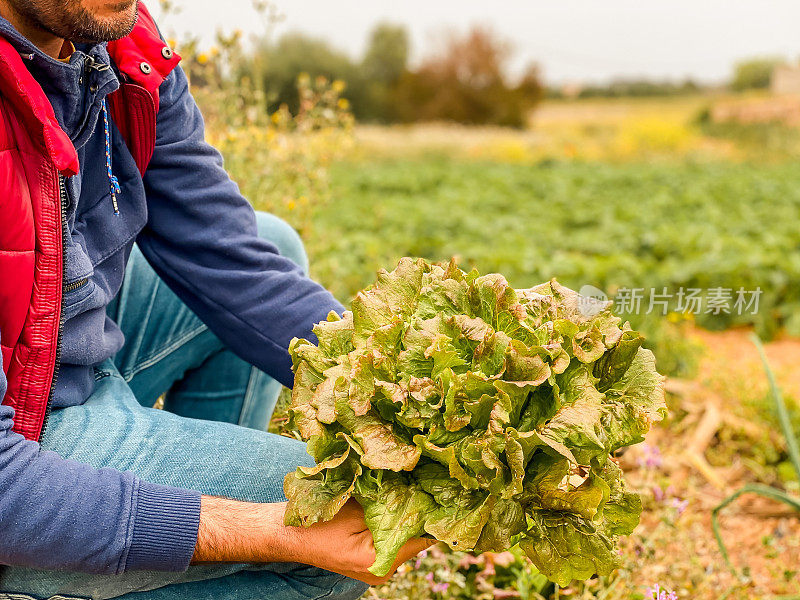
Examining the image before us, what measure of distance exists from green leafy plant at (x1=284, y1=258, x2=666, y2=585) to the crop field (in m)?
0.77

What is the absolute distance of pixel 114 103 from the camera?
182 cm

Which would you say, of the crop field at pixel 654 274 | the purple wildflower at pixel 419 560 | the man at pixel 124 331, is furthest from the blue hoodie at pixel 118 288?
the crop field at pixel 654 274

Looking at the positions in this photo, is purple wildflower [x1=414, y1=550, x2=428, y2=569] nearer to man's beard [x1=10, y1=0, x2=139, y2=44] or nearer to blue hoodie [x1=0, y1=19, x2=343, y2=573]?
blue hoodie [x1=0, y1=19, x2=343, y2=573]

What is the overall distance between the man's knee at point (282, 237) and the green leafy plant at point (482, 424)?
0.83 metres

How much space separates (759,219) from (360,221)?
16.6ft

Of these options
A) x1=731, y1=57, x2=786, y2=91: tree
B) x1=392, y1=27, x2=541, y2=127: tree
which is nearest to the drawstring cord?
x1=392, y1=27, x2=541, y2=127: tree

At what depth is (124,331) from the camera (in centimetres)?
217

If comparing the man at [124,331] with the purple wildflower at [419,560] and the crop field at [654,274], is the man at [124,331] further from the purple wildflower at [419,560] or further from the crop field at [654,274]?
the crop field at [654,274]

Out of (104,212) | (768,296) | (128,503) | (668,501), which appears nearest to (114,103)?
(104,212)

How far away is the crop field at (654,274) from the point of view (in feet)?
7.74

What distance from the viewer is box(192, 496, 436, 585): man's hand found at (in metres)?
1.46

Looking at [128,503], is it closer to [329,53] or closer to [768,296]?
[768,296]

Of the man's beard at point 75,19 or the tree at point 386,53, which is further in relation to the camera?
the tree at point 386,53

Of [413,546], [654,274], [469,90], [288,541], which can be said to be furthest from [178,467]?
[469,90]
